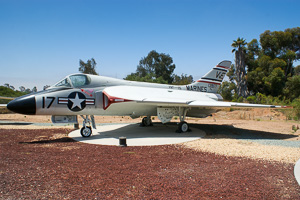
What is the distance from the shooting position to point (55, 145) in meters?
8.53

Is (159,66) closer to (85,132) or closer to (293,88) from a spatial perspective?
(293,88)

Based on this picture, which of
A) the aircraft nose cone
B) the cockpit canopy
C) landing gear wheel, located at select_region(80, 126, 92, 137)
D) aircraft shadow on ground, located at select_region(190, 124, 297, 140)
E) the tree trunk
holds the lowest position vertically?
aircraft shadow on ground, located at select_region(190, 124, 297, 140)

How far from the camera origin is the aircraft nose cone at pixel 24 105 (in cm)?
866

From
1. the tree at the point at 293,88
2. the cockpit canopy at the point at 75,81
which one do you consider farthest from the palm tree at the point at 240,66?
the cockpit canopy at the point at 75,81

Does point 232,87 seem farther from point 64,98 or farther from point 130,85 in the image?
point 64,98

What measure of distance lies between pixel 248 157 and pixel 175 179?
3.24m

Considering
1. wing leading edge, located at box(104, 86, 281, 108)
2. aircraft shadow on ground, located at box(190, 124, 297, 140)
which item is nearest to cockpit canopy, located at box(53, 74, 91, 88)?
wing leading edge, located at box(104, 86, 281, 108)

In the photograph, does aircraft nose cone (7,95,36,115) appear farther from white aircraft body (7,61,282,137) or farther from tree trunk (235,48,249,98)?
tree trunk (235,48,249,98)

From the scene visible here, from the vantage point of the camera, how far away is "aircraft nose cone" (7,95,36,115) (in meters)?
8.66

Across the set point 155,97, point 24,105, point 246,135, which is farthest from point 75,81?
point 246,135

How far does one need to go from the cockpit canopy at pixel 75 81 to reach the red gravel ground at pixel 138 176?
11.7ft

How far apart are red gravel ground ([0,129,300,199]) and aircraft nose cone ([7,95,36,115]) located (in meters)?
1.86

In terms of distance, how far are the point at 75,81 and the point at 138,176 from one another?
678 cm

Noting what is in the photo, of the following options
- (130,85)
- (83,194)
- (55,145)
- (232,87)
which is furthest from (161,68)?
(83,194)
